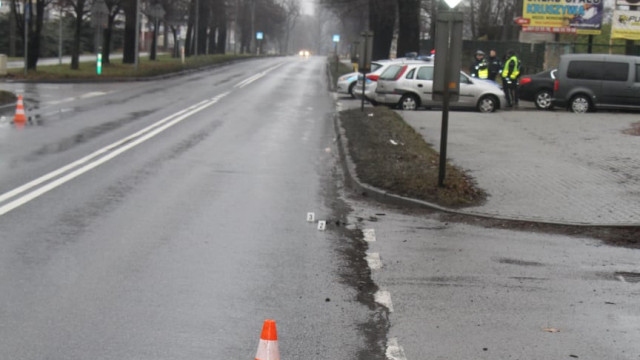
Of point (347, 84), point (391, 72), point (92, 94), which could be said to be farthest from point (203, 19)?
point (391, 72)

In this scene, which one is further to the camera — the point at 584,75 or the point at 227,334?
the point at 584,75

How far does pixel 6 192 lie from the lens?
1190 cm

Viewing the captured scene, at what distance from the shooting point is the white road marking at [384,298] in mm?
7320

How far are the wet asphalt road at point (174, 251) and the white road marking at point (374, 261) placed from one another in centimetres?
12

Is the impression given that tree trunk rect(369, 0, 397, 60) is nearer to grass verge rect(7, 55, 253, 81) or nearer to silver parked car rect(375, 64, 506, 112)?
grass verge rect(7, 55, 253, 81)

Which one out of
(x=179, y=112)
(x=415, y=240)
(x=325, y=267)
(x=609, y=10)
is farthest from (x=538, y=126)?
(x=609, y=10)

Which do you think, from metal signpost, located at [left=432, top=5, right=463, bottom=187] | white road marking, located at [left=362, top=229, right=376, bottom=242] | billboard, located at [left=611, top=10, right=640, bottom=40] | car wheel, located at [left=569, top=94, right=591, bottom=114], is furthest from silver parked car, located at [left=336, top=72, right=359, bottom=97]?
white road marking, located at [left=362, top=229, right=376, bottom=242]

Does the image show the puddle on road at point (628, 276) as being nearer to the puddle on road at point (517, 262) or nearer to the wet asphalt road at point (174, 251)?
the puddle on road at point (517, 262)

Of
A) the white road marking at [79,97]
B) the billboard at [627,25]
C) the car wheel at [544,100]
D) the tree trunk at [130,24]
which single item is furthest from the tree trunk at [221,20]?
the car wheel at [544,100]

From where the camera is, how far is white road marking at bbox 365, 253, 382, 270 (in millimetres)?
8727

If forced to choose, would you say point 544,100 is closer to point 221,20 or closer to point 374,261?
point 374,261

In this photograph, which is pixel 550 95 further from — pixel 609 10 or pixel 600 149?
pixel 609 10

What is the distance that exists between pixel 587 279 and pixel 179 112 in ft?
59.9

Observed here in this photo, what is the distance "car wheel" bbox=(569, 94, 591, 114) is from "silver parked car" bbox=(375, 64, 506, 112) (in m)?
2.12
